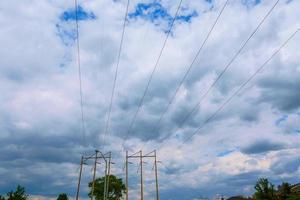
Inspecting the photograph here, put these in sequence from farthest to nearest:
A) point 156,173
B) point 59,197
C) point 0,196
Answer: point 59,197 → point 156,173 → point 0,196

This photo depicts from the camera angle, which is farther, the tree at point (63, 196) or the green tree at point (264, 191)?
the tree at point (63, 196)

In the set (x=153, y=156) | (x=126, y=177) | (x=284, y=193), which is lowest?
(x=284, y=193)

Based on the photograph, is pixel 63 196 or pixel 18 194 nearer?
pixel 18 194

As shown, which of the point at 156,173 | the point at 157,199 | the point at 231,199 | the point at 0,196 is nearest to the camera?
the point at 0,196

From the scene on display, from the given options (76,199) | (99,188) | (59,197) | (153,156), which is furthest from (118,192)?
(76,199)

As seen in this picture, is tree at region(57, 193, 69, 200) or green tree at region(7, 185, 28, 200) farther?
tree at region(57, 193, 69, 200)

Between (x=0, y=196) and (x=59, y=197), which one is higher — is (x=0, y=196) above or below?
below

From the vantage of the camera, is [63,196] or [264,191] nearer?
[264,191]

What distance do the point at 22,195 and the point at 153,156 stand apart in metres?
26.2

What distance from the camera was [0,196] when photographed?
182ft

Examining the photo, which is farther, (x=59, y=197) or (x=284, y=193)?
(x=59, y=197)

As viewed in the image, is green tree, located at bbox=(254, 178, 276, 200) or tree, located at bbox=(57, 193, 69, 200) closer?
green tree, located at bbox=(254, 178, 276, 200)

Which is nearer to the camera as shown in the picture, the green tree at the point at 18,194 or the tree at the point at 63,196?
the green tree at the point at 18,194

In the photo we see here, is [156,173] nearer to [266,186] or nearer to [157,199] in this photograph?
[157,199]
